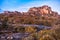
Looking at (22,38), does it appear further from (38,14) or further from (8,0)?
(38,14)

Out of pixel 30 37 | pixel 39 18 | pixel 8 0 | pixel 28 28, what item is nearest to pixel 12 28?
pixel 28 28

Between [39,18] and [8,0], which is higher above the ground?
[8,0]

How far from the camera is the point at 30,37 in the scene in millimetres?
8727

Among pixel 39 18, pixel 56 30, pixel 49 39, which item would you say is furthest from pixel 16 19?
pixel 49 39

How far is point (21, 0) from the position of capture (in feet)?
39.6

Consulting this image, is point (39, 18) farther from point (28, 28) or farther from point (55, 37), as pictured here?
point (55, 37)

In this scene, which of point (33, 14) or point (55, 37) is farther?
point (33, 14)

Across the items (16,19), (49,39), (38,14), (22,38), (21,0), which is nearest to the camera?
(49,39)

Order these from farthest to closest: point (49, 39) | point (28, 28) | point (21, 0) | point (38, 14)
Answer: point (38, 14) → point (21, 0) → point (28, 28) → point (49, 39)

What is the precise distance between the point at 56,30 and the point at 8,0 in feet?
11.5

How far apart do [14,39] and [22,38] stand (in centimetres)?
38

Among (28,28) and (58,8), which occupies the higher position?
(58,8)

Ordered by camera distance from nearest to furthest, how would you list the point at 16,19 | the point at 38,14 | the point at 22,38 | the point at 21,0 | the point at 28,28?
the point at 22,38 < the point at 28,28 < the point at 21,0 < the point at 16,19 < the point at 38,14

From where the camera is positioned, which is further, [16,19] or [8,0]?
[16,19]
